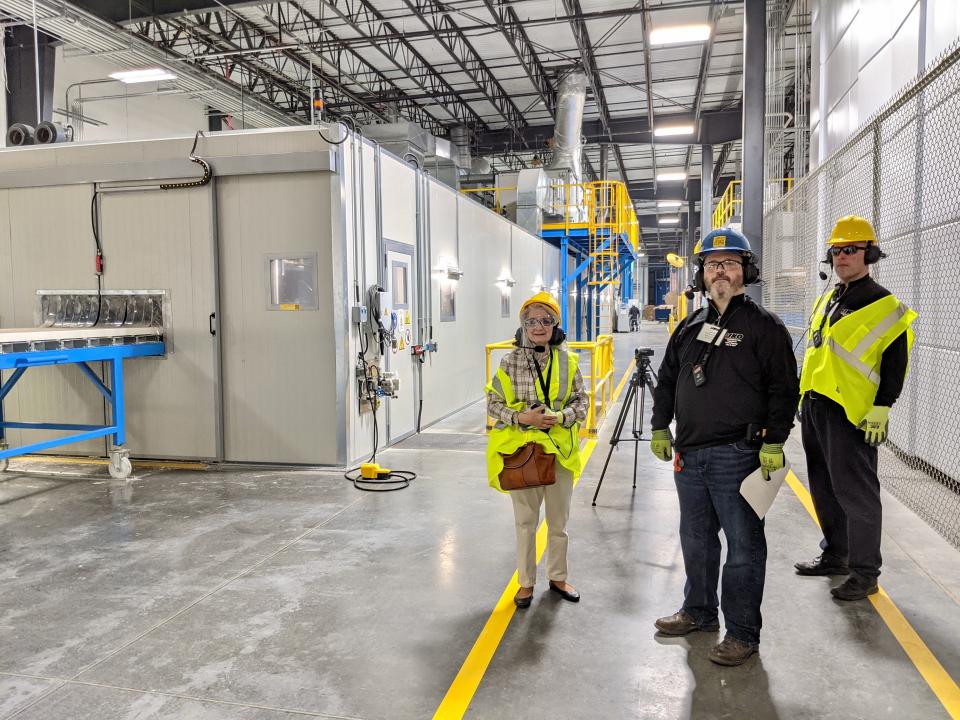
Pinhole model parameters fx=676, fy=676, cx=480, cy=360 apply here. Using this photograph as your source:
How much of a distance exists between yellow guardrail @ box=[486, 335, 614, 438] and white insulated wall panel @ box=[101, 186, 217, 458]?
334cm

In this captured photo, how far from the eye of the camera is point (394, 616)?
3.94 metres

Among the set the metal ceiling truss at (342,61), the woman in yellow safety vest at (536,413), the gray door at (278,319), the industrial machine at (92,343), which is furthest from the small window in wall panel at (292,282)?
the metal ceiling truss at (342,61)

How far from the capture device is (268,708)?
3027 millimetres

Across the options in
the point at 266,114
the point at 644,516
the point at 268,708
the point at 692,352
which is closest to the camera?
the point at 268,708

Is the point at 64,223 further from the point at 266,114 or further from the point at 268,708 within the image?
the point at 266,114

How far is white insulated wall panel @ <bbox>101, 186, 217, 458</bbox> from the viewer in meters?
7.63

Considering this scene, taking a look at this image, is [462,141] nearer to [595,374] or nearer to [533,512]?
[595,374]

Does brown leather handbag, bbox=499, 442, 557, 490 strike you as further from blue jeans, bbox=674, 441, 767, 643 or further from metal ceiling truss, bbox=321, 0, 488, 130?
metal ceiling truss, bbox=321, 0, 488, 130

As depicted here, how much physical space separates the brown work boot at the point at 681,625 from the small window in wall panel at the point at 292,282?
16.5ft

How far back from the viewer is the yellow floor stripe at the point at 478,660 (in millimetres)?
→ 3021

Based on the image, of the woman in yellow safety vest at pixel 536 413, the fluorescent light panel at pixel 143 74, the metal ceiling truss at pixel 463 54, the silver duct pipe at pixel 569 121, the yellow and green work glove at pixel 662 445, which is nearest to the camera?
the yellow and green work glove at pixel 662 445

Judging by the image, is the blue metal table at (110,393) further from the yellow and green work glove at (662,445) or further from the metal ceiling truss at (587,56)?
the metal ceiling truss at (587,56)

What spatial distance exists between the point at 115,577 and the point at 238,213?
4.31 m

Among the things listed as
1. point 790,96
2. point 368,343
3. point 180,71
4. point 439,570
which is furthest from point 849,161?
point 790,96
